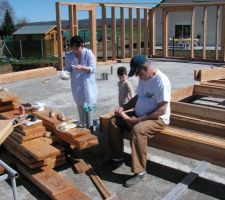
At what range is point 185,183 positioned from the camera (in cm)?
385

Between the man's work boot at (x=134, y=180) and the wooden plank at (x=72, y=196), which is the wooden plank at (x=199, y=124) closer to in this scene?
the man's work boot at (x=134, y=180)

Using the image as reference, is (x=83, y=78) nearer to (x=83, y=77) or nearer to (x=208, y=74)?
(x=83, y=77)

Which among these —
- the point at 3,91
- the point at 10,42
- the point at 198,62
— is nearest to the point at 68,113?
the point at 3,91

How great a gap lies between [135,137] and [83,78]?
1.53m

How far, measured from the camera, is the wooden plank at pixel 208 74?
284 inches

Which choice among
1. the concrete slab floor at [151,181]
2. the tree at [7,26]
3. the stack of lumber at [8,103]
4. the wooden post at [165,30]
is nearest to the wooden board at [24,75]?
the stack of lumber at [8,103]

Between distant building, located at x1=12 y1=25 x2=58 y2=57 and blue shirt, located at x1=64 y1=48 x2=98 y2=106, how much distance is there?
1889 centimetres

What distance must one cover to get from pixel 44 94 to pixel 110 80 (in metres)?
2.47

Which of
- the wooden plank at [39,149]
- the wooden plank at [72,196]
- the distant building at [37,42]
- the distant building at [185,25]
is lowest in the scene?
the wooden plank at [72,196]

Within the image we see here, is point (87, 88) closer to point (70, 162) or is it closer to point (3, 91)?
point (70, 162)

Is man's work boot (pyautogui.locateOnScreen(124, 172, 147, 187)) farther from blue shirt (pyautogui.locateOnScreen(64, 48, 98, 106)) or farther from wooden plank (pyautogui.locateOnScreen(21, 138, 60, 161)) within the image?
blue shirt (pyautogui.locateOnScreen(64, 48, 98, 106))

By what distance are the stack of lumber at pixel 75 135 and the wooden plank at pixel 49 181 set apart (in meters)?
0.41

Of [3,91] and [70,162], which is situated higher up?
[3,91]

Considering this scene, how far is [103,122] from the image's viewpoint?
4.52 m
